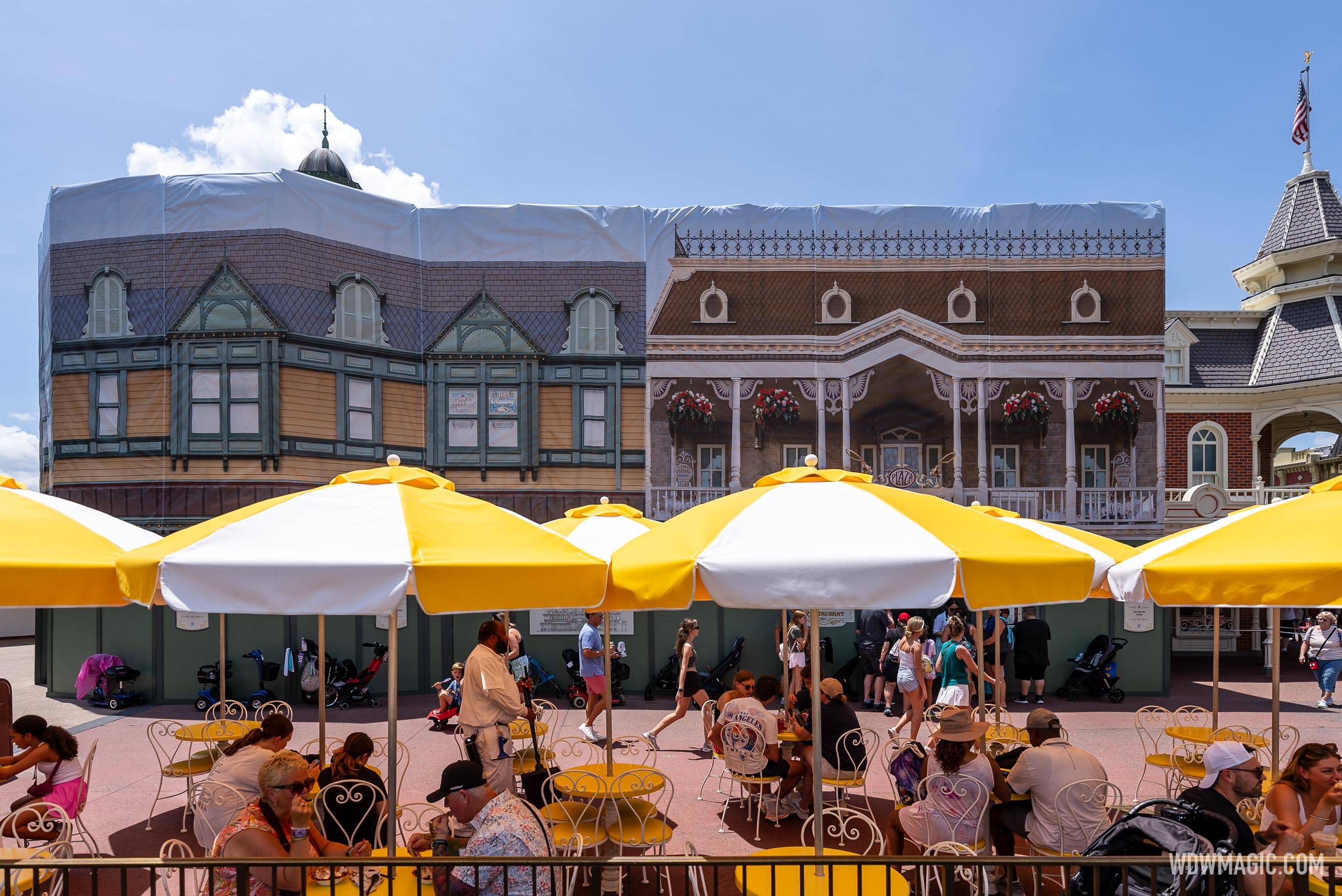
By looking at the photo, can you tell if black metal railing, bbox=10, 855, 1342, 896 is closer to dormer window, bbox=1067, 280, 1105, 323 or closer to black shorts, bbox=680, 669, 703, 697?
black shorts, bbox=680, 669, 703, 697

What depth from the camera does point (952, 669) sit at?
33.2 feet

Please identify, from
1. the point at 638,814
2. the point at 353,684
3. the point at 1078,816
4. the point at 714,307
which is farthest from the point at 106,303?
the point at 1078,816

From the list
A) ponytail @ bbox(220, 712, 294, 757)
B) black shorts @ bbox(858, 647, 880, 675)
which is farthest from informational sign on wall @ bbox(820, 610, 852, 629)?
ponytail @ bbox(220, 712, 294, 757)

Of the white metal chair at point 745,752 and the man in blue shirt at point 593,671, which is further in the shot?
the man in blue shirt at point 593,671

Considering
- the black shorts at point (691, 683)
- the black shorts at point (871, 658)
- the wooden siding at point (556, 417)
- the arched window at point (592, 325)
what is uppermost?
the arched window at point (592, 325)

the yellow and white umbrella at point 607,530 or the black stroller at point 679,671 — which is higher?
the yellow and white umbrella at point 607,530

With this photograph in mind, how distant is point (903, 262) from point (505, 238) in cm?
962

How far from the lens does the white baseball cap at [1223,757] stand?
4402 mm

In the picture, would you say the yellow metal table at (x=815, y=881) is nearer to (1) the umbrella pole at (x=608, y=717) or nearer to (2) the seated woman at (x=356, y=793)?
(1) the umbrella pole at (x=608, y=717)

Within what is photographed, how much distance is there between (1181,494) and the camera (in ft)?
62.7

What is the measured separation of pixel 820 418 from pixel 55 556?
15.2m

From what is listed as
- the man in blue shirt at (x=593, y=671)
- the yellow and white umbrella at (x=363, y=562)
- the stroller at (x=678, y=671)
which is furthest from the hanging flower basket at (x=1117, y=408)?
the yellow and white umbrella at (x=363, y=562)

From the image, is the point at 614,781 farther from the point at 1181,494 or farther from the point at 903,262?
the point at 1181,494

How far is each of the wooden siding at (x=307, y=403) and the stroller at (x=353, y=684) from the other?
6410 millimetres
